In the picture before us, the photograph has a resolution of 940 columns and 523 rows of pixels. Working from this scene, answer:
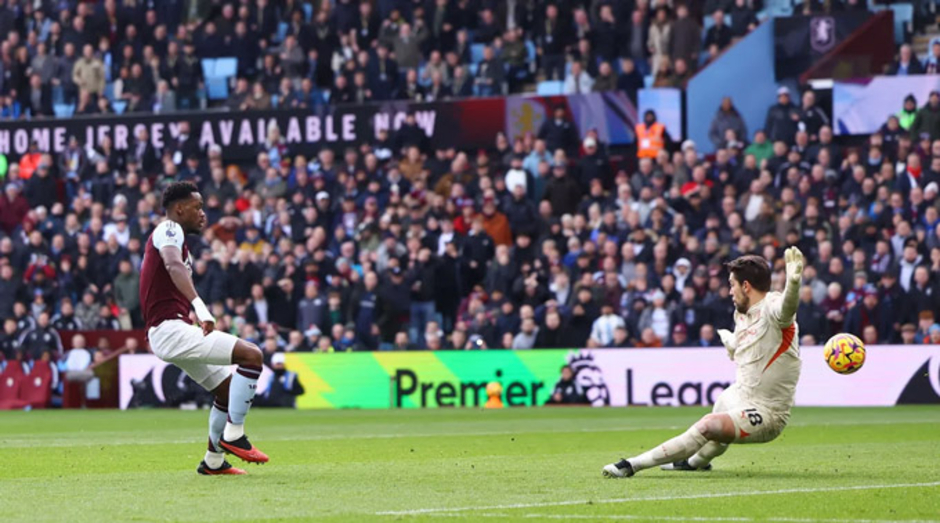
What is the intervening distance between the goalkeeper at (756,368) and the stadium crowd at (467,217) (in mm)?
13122

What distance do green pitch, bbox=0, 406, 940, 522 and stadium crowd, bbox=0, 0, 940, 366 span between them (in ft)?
18.7

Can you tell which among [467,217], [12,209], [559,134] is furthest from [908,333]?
[12,209]

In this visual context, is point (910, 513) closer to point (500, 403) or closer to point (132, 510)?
point (132, 510)

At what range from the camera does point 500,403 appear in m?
26.1

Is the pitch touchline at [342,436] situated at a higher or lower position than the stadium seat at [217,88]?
lower

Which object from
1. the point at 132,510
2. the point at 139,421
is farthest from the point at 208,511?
the point at 139,421

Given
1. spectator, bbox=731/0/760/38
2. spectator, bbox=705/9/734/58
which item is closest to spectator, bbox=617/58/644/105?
spectator, bbox=705/9/734/58

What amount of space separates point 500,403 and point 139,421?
5908 millimetres

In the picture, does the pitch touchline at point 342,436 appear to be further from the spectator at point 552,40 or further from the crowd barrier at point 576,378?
the spectator at point 552,40

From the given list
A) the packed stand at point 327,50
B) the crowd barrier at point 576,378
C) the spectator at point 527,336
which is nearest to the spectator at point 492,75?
the packed stand at point 327,50

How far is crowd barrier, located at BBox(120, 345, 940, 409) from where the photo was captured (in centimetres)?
2417

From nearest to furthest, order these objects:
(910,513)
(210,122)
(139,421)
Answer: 1. (910,513)
2. (139,421)
3. (210,122)

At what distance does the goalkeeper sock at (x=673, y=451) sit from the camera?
35.3 feet

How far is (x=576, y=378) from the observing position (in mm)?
26031
